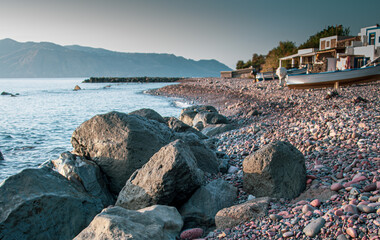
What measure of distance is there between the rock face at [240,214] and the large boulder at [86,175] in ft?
7.85

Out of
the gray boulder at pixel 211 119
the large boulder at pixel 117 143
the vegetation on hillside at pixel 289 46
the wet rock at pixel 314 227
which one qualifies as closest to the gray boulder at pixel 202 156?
the large boulder at pixel 117 143

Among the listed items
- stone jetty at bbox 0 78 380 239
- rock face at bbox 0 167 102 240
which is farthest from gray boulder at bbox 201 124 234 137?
rock face at bbox 0 167 102 240

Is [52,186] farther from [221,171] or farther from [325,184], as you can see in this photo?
[325,184]

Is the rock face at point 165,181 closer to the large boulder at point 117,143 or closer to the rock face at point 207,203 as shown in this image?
the rock face at point 207,203

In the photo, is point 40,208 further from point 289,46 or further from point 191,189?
point 289,46

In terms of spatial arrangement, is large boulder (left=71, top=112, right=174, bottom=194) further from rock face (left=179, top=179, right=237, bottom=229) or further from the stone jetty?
rock face (left=179, top=179, right=237, bottom=229)

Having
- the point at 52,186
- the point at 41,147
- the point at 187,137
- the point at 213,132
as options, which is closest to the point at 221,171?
the point at 187,137

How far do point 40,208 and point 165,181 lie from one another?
1.85m

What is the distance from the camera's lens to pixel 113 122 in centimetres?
577

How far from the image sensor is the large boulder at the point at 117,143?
5.49 meters

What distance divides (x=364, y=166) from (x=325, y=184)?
0.88 metres

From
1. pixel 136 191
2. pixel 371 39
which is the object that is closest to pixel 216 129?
pixel 136 191

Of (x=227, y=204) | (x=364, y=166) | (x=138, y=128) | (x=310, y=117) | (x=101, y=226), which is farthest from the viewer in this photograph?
(x=310, y=117)

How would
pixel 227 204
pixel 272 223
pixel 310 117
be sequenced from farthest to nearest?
pixel 310 117 → pixel 227 204 → pixel 272 223
